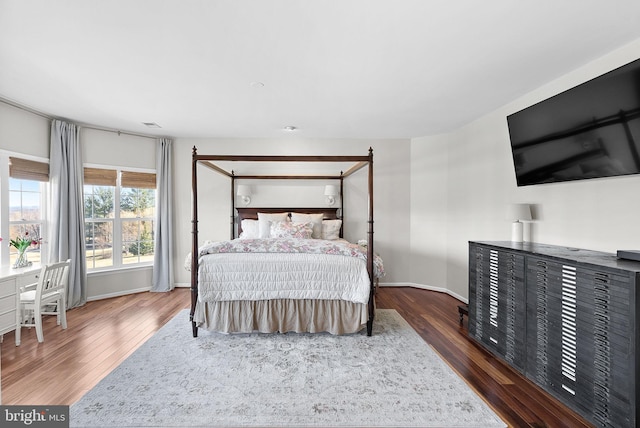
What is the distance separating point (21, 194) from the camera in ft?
12.0

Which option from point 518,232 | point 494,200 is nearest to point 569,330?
point 518,232

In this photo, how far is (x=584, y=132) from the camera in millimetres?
2381

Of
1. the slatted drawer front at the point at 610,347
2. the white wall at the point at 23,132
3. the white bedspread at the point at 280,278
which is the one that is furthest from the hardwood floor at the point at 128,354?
the white wall at the point at 23,132

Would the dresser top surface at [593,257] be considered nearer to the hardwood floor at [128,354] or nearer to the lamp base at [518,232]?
the lamp base at [518,232]

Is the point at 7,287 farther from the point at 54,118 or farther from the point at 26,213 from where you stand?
the point at 54,118

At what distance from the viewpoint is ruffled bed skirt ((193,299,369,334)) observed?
304cm

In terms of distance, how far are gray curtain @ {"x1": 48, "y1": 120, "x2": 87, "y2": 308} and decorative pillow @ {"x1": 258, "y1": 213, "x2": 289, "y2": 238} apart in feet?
8.23

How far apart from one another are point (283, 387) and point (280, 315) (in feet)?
2.87

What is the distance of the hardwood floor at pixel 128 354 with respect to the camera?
2059 mm

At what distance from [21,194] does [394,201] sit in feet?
17.5

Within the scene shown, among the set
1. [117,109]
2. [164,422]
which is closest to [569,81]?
[164,422]

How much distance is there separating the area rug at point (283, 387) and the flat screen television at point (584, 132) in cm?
207

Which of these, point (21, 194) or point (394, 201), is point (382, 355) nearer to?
point (394, 201)

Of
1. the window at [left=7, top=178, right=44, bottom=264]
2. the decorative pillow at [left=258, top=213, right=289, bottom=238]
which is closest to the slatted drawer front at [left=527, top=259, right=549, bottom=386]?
the decorative pillow at [left=258, top=213, right=289, bottom=238]
